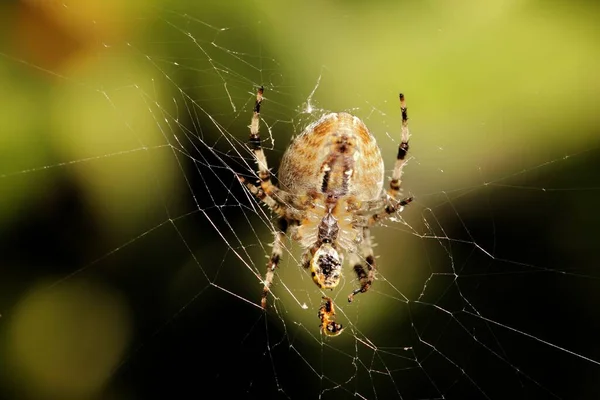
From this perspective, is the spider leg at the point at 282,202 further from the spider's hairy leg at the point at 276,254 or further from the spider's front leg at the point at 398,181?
the spider's front leg at the point at 398,181

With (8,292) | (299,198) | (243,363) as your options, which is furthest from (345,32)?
(8,292)

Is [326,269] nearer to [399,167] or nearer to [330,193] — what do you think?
[330,193]

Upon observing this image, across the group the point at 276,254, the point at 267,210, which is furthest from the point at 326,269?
the point at 267,210

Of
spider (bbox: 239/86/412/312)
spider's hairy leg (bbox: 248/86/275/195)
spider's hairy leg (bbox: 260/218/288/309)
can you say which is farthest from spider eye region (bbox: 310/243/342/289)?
spider's hairy leg (bbox: 248/86/275/195)

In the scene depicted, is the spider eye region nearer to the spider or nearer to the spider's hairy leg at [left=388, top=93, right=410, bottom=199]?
the spider

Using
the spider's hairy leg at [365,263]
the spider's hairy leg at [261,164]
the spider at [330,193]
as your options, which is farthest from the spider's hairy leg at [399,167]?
the spider's hairy leg at [261,164]

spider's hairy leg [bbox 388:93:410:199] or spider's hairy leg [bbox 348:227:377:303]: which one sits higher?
spider's hairy leg [bbox 388:93:410:199]
